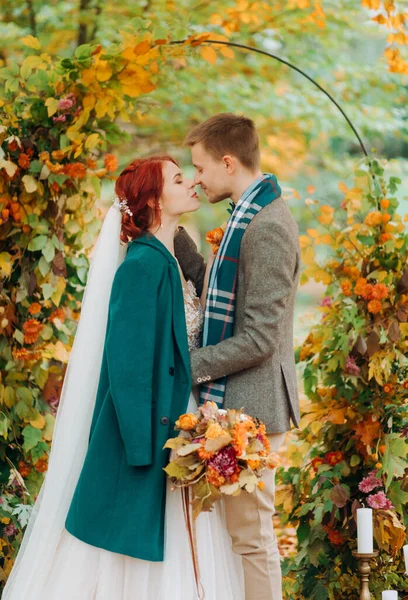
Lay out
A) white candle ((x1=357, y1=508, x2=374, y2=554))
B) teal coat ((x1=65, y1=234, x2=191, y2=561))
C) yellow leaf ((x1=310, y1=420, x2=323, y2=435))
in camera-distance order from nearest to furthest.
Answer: teal coat ((x1=65, y1=234, x2=191, y2=561)), white candle ((x1=357, y1=508, x2=374, y2=554)), yellow leaf ((x1=310, y1=420, x2=323, y2=435))

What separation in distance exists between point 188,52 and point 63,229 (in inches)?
34.7

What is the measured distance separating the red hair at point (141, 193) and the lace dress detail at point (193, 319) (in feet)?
0.86

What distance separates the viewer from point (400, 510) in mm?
2875

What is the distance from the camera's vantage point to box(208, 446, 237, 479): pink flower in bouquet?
203 centimetres

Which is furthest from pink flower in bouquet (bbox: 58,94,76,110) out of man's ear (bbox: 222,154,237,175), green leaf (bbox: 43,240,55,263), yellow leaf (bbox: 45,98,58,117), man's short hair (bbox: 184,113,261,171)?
man's ear (bbox: 222,154,237,175)

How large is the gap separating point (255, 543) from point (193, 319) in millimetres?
709

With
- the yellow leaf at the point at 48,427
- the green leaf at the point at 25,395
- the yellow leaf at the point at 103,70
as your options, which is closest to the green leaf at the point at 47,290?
the green leaf at the point at 25,395

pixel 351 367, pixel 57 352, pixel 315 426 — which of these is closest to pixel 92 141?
pixel 57 352

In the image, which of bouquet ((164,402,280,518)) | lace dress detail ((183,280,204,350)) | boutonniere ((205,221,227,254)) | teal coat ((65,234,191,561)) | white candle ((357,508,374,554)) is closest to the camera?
bouquet ((164,402,280,518))

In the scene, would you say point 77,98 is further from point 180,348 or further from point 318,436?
point 318,436

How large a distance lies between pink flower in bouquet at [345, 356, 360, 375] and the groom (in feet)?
2.07

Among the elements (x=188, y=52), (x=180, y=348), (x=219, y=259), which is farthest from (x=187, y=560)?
(x=188, y=52)

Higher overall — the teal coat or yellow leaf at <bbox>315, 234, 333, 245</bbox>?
yellow leaf at <bbox>315, 234, 333, 245</bbox>

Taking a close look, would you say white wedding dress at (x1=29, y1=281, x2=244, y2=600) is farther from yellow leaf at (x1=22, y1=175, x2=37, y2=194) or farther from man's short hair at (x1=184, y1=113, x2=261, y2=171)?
yellow leaf at (x1=22, y1=175, x2=37, y2=194)
